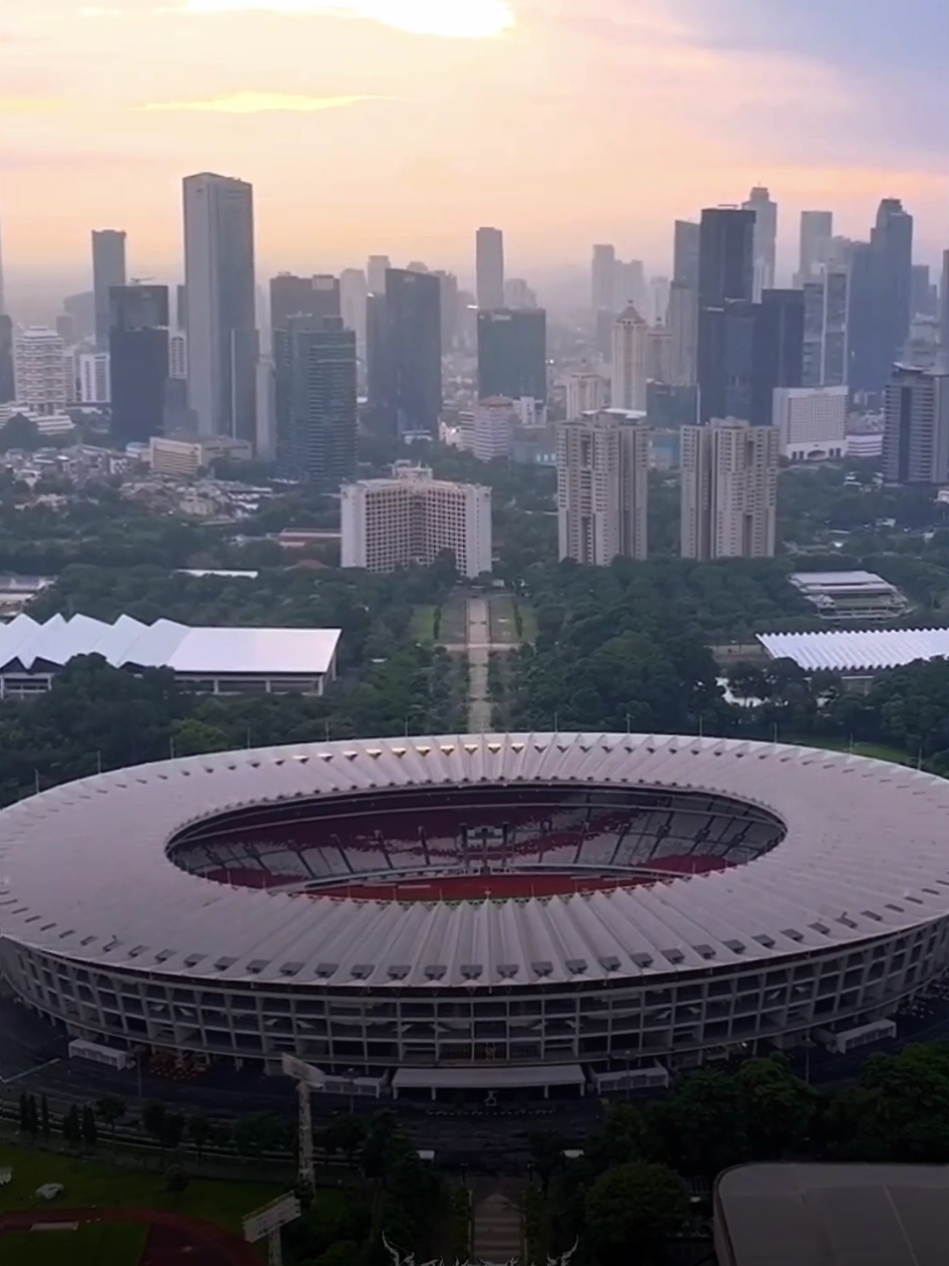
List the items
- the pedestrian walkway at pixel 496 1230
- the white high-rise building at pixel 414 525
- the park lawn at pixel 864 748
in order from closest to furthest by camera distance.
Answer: the pedestrian walkway at pixel 496 1230, the park lawn at pixel 864 748, the white high-rise building at pixel 414 525

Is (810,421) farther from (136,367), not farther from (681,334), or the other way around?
(136,367)

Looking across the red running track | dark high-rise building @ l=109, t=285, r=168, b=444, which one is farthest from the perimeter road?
dark high-rise building @ l=109, t=285, r=168, b=444

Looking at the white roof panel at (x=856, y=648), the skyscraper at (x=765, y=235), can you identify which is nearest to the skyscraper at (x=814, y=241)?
the skyscraper at (x=765, y=235)

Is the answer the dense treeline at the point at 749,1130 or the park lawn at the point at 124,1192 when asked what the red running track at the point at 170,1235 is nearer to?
the park lawn at the point at 124,1192

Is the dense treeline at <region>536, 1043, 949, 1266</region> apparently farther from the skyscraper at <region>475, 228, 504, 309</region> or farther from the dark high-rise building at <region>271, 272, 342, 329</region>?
the skyscraper at <region>475, 228, 504, 309</region>

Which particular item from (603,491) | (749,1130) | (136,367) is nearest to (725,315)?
(136,367)
